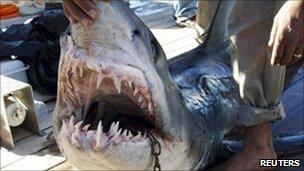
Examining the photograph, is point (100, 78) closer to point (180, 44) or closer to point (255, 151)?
point (255, 151)

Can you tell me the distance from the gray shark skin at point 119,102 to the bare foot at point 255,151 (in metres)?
0.16

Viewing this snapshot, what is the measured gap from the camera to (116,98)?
5.23 ft

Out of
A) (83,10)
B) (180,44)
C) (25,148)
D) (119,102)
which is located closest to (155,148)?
(119,102)

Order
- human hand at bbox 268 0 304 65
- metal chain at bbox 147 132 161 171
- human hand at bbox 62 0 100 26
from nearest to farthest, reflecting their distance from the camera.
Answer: human hand at bbox 62 0 100 26
human hand at bbox 268 0 304 65
metal chain at bbox 147 132 161 171

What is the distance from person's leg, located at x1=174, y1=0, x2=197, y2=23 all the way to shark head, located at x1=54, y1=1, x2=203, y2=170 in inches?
108

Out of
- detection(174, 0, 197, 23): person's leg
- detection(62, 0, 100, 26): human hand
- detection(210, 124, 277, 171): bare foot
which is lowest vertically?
detection(174, 0, 197, 23): person's leg

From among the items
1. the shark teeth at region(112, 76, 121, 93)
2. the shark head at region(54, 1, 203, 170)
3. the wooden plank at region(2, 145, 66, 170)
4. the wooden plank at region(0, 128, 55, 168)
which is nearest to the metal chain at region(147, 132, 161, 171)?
the shark head at region(54, 1, 203, 170)

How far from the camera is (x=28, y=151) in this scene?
2.35 metres

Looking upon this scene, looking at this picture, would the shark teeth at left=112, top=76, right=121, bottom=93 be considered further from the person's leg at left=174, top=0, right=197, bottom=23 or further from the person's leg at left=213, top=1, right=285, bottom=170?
the person's leg at left=174, top=0, right=197, bottom=23

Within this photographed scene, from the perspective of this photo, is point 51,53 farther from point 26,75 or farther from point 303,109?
point 303,109

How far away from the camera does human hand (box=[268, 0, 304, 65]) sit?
1.39m

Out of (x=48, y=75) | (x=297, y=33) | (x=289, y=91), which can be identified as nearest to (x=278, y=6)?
(x=297, y=33)

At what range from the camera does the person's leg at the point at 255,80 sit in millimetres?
1795

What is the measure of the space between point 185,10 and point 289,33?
3056 mm
